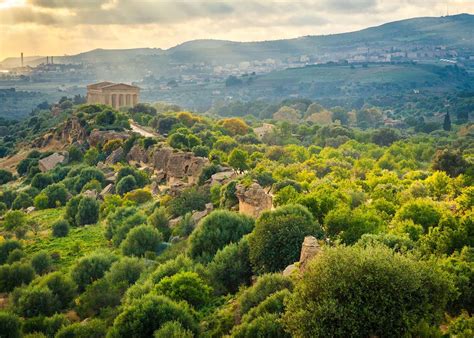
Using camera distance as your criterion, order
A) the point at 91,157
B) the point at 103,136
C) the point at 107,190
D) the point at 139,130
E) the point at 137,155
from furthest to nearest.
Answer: the point at 139,130
the point at 103,136
the point at 91,157
the point at 137,155
the point at 107,190

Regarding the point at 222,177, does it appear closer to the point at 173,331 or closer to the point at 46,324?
the point at 46,324

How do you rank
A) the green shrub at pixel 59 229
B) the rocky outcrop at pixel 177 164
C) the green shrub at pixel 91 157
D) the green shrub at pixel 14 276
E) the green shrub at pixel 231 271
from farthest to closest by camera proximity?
the green shrub at pixel 91 157 → the rocky outcrop at pixel 177 164 → the green shrub at pixel 59 229 → the green shrub at pixel 14 276 → the green shrub at pixel 231 271

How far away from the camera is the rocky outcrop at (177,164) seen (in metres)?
52.9

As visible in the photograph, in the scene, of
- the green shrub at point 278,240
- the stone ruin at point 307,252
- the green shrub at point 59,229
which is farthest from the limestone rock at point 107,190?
the stone ruin at point 307,252

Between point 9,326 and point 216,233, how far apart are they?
450 inches

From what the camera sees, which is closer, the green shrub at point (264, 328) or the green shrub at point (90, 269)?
the green shrub at point (264, 328)

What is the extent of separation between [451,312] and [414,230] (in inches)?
318

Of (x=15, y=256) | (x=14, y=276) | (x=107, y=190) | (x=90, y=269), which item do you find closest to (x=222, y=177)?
(x=107, y=190)

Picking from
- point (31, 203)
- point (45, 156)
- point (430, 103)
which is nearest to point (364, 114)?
point (430, 103)

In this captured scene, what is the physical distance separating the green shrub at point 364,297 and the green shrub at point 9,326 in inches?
548

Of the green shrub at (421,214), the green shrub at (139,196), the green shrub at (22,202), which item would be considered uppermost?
the green shrub at (421,214)

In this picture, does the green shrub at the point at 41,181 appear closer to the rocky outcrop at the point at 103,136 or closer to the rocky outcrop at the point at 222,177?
the rocky outcrop at the point at 103,136

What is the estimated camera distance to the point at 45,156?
76625 millimetres

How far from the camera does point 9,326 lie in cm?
2525
